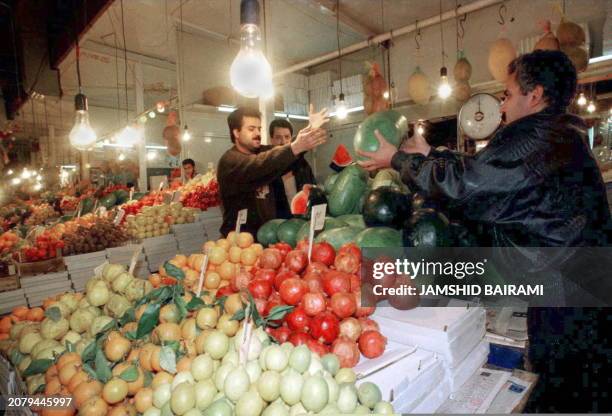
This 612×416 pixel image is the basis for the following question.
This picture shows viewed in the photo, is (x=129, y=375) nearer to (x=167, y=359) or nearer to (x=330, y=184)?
(x=167, y=359)

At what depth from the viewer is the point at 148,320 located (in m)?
1.49

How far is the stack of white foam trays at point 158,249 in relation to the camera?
463 cm

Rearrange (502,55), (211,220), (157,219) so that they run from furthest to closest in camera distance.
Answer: (211,220) → (157,219) → (502,55)

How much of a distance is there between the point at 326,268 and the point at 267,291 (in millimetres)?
317

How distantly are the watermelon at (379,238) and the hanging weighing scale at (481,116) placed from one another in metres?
3.67

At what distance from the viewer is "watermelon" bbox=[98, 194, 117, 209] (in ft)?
22.9

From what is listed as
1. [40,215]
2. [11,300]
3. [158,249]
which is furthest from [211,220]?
[40,215]

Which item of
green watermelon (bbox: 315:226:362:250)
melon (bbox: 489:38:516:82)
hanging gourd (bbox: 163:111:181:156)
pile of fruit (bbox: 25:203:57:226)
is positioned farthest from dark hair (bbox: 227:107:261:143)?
pile of fruit (bbox: 25:203:57:226)

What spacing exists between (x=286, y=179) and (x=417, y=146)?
1993 millimetres

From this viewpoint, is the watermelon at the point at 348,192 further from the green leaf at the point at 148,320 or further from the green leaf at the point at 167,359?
the green leaf at the point at 167,359

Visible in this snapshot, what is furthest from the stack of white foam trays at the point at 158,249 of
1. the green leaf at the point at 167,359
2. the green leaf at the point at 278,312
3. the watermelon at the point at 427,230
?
the watermelon at the point at 427,230

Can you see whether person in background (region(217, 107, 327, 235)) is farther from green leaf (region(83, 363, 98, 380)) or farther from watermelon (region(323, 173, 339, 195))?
green leaf (region(83, 363, 98, 380))

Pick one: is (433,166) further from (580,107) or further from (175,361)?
(580,107)

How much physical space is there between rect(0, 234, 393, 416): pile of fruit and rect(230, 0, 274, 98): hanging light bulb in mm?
1515
